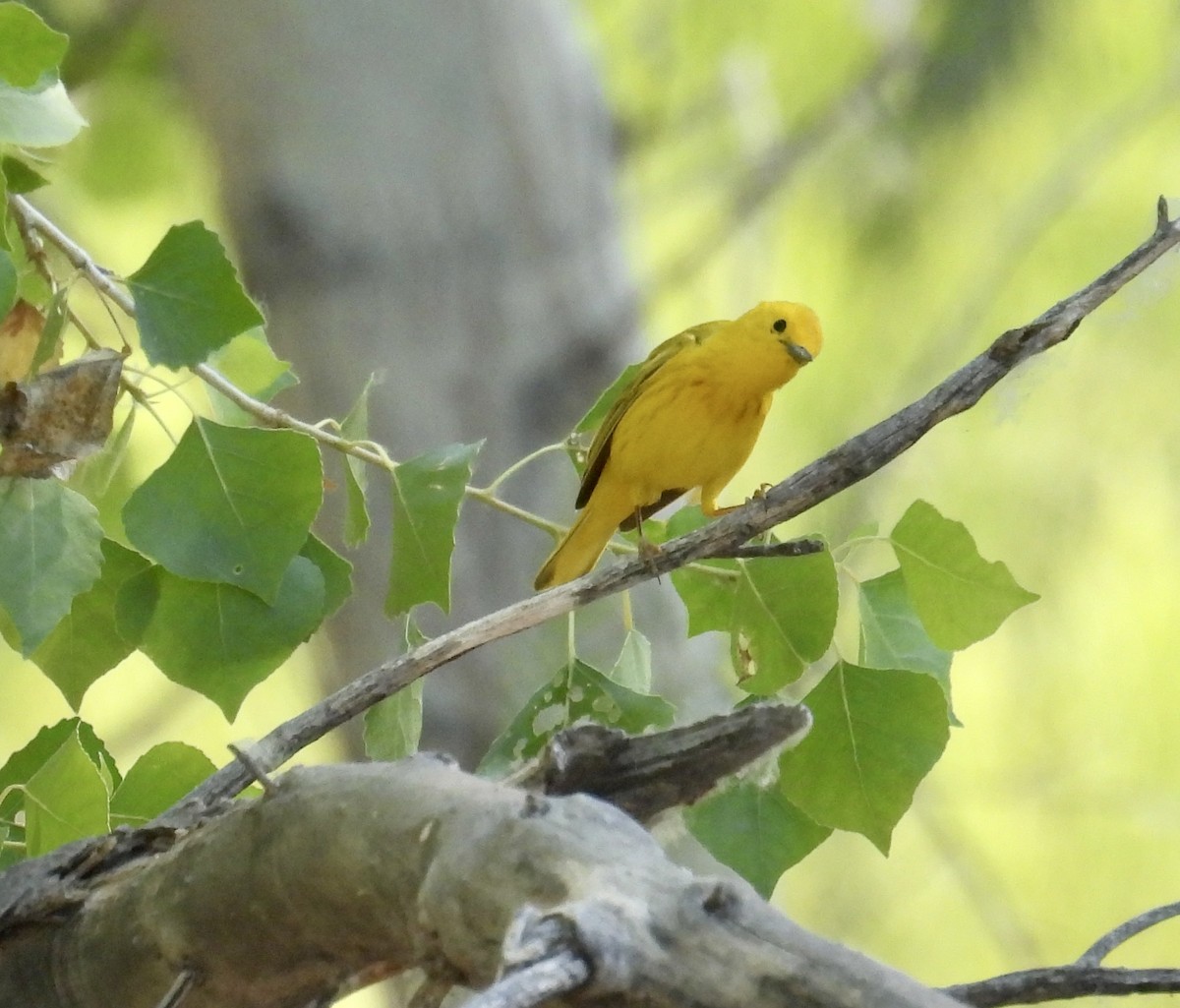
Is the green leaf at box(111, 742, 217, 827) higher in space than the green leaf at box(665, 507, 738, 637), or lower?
lower

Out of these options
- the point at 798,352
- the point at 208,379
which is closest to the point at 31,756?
the point at 208,379

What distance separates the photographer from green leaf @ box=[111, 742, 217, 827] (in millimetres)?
556

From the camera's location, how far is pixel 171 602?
557 millimetres

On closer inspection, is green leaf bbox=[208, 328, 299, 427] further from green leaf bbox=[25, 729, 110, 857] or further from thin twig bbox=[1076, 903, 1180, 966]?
thin twig bbox=[1076, 903, 1180, 966]

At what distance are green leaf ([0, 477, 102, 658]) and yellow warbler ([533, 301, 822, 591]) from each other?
0.38 meters

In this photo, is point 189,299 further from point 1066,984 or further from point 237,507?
point 1066,984

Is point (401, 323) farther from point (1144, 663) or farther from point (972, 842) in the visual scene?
point (972, 842)

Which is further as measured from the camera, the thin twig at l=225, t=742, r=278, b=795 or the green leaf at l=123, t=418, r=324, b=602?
the green leaf at l=123, t=418, r=324, b=602

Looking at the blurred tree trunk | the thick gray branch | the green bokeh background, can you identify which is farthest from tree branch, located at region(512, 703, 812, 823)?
the green bokeh background

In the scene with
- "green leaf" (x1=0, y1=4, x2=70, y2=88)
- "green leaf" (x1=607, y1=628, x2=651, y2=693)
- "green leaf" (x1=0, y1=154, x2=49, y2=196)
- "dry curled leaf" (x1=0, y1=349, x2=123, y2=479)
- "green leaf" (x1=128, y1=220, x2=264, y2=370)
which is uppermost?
"green leaf" (x1=0, y1=154, x2=49, y2=196)

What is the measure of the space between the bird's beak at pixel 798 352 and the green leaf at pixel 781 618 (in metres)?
0.34

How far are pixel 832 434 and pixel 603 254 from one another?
0.66 m

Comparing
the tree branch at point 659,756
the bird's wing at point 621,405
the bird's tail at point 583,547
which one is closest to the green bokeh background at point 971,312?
the bird's wing at point 621,405

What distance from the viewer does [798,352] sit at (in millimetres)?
886
